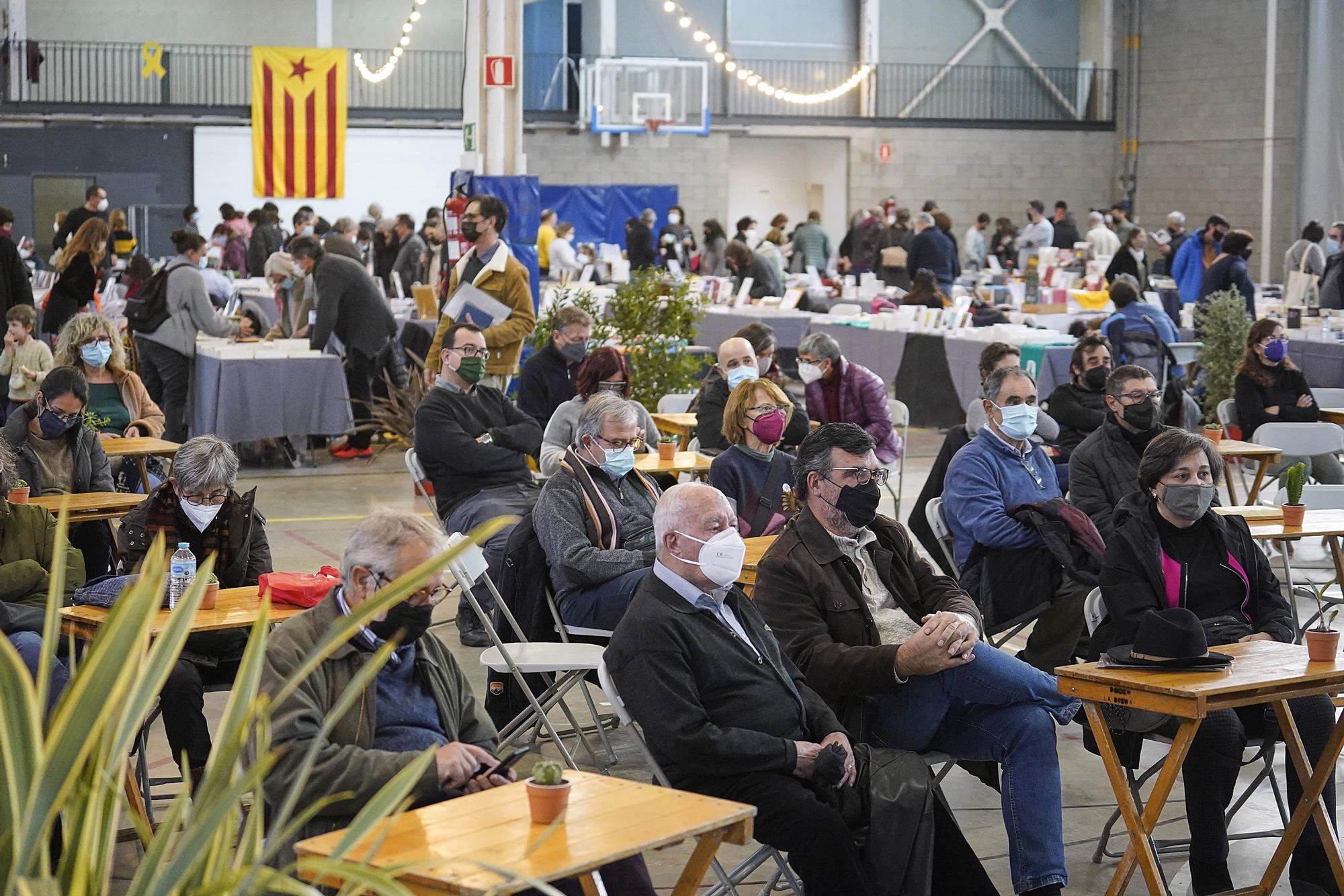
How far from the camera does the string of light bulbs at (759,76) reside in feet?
80.5

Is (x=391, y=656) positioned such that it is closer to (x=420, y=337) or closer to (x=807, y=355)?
(x=807, y=355)

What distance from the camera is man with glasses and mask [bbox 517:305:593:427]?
24.4 ft

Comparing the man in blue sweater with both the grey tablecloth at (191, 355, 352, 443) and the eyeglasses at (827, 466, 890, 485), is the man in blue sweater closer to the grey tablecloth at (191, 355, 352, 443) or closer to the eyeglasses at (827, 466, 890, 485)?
the eyeglasses at (827, 466, 890, 485)

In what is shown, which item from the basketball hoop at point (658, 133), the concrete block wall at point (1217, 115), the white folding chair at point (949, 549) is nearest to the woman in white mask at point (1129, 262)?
the white folding chair at point (949, 549)

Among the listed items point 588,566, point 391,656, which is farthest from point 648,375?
point 391,656

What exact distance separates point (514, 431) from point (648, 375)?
2.75 m

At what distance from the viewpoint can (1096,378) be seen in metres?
6.70

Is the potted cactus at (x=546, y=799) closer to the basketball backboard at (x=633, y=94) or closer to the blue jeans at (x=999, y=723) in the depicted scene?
the blue jeans at (x=999, y=723)

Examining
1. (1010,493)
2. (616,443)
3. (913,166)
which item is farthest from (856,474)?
(913,166)

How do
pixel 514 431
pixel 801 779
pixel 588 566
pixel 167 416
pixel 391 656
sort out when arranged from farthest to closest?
pixel 167 416
pixel 514 431
pixel 588 566
pixel 801 779
pixel 391 656

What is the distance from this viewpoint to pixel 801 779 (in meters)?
3.35

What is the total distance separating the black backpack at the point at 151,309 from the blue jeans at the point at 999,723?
7.10m

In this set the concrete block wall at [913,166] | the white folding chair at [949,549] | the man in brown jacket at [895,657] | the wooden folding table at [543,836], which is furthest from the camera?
the concrete block wall at [913,166]

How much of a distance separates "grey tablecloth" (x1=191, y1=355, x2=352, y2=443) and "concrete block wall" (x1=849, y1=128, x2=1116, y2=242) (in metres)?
16.4
